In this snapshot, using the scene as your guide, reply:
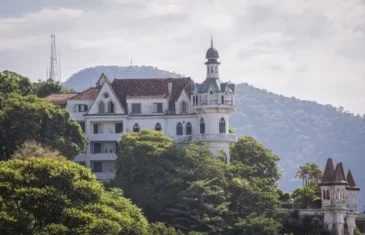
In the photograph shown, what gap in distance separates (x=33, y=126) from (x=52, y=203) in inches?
1008

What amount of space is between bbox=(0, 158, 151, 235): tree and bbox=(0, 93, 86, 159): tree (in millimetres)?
20308

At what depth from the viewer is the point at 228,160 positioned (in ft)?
424

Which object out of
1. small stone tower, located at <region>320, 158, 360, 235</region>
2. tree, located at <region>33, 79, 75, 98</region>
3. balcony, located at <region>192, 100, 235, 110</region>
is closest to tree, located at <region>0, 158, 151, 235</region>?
small stone tower, located at <region>320, 158, 360, 235</region>

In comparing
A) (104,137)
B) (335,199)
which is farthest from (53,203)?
(104,137)

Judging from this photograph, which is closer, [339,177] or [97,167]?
[339,177]

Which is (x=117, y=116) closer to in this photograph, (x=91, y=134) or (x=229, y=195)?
(x=91, y=134)

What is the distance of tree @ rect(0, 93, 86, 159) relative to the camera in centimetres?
12031

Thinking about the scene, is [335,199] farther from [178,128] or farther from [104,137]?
[104,137]

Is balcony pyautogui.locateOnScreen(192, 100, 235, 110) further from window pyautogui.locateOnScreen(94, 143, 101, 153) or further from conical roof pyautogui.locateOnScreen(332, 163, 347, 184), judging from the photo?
conical roof pyautogui.locateOnScreen(332, 163, 347, 184)

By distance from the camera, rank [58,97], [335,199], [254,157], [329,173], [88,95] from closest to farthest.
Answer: [335,199] < [329,173] < [254,157] < [88,95] < [58,97]

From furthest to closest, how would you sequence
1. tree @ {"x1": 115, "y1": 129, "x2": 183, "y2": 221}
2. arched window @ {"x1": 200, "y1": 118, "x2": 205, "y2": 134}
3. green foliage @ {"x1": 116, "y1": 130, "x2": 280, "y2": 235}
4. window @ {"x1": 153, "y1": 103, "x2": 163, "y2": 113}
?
window @ {"x1": 153, "y1": 103, "x2": 163, "y2": 113}, arched window @ {"x1": 200, "y1": 118, "x2": 205, "y2": 134}, tree @ {"x1": 115, "y1": 129, "x2": 183, "y2": 221}, green foliage @ {"x1": 116, "y1": 130, "x2": 280, "y2": 235}

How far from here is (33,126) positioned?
120 metres

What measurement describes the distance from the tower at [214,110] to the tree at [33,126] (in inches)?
572

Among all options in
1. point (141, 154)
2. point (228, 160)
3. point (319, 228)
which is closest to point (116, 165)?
point (141, 154)
